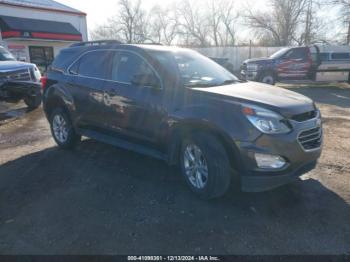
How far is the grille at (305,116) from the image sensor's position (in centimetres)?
342

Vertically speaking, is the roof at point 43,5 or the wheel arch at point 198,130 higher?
the roof at point 43,5

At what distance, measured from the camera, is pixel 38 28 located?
2341cm

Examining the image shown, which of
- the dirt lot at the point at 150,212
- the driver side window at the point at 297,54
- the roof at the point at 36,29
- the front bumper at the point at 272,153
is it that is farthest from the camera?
the roof at the point at 36,29

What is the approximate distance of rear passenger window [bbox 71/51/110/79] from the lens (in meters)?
4.86

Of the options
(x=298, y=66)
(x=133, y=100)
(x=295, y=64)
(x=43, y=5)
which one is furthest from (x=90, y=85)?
(x=43, y=5)

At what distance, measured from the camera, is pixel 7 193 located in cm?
410

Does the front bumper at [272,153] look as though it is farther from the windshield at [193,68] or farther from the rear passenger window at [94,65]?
the rear passenger window at [94,65]

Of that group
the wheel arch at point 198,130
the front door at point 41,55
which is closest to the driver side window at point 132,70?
the wheel arch at point 198,130

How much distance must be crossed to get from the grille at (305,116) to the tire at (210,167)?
2.92ft

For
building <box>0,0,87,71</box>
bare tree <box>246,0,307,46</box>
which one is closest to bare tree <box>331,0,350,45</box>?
bare tree <box>246,0,307,46</box>

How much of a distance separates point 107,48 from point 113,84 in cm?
74

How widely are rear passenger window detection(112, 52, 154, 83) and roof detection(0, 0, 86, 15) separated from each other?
74.3 feet

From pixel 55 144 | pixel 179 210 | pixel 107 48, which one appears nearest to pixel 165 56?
pixel 107 48

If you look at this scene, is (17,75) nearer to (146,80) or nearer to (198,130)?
(146,80)
